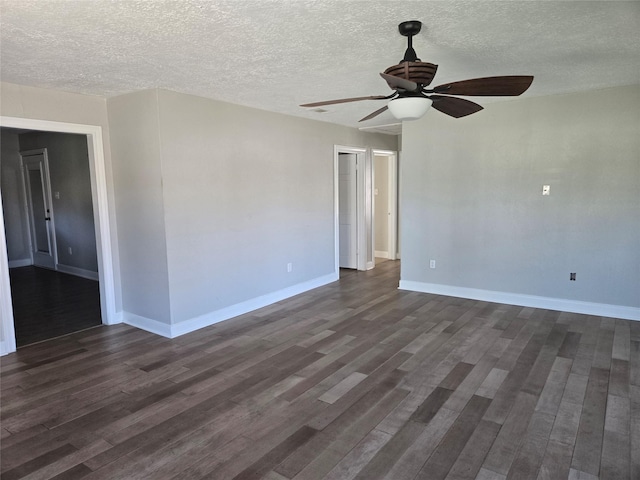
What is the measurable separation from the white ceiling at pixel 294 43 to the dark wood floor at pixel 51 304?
254cm

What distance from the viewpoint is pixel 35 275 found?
7.07 metres

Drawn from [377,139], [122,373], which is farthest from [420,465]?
[377,139]

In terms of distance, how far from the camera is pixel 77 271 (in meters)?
7.00

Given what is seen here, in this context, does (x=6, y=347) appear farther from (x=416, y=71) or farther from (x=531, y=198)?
(x=531, y=198)

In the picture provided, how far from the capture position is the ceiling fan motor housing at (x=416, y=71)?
7.79 ft

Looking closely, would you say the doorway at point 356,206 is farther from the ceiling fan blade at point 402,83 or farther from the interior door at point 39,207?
the interior door at point 39,207

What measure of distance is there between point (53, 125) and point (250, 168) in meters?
2.02

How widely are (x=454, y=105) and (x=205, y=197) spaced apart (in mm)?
2755

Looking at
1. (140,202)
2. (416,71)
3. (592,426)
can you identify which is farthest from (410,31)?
(140,202)

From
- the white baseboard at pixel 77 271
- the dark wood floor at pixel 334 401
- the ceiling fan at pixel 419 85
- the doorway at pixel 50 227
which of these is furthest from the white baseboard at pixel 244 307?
the white baseboard at pixel 77 271

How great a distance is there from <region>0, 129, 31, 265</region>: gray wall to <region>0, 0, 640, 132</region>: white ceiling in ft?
16.4

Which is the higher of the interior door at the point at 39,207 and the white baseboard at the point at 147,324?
the interior door at the point at 39,207

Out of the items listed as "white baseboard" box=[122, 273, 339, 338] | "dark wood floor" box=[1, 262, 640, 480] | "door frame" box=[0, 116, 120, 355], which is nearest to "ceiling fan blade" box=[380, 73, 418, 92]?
"dark wood floor" box=[1, 262, 640, 480]

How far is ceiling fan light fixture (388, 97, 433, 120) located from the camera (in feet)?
8.20
